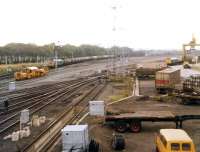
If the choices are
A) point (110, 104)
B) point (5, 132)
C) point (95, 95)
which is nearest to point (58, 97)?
point (95, 95)

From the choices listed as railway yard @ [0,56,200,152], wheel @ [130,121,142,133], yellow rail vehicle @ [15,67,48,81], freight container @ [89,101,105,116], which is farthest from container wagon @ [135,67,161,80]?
wheel @ [130,121,142,133]

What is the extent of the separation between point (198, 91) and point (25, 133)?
19678 millimetres

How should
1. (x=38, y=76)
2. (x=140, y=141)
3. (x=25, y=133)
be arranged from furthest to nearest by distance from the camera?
(x=38, y=76) → (x=25, y=133) → (x=140, y=141)

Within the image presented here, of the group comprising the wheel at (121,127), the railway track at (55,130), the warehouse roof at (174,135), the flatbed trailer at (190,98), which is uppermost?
the warehouse roof at (174,135)

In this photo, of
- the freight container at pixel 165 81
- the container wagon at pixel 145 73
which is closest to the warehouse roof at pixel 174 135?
the freight container at pixel 165 81

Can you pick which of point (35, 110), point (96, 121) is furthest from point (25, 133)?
point (35, 110)

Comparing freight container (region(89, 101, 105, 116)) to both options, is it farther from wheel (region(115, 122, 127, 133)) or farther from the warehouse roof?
the warehouse roof

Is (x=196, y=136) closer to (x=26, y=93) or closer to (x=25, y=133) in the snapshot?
(x=25, y=133)

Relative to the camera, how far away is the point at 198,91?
3850 centimetres

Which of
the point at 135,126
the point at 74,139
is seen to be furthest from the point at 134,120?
the point at 74,139

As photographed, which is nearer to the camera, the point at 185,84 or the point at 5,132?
the point at 5,132

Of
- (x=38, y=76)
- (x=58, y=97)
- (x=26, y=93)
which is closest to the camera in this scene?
(x=58, y=97)

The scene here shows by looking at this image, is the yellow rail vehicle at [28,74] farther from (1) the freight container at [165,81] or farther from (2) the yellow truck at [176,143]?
(2) the yellow truck at [176,143]

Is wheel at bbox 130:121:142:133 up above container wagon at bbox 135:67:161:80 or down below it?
below
